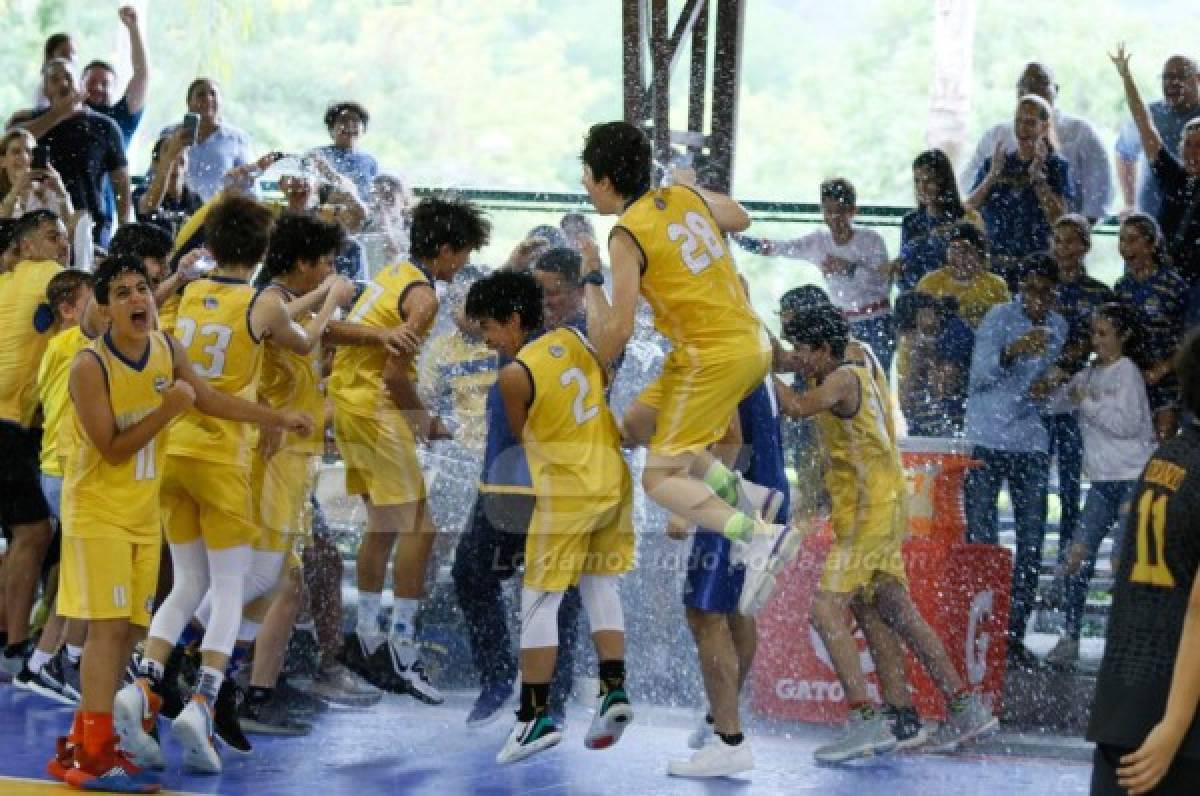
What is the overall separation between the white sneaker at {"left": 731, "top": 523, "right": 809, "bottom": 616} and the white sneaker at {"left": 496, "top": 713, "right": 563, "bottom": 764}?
829 mm

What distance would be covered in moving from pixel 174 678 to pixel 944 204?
4432 mm

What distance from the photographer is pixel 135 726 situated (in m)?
6.62

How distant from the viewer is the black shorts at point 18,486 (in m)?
8.50

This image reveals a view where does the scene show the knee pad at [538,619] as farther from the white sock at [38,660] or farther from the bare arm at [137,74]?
the bare arm at [137,74]

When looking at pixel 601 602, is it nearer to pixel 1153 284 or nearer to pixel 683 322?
pixel 683 322

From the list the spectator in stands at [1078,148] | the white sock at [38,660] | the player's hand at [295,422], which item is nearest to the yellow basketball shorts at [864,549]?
the player's hand at [295,422]

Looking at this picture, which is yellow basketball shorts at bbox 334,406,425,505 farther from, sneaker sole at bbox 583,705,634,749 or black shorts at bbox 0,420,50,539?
black shorts at bbox 0,420,50,539

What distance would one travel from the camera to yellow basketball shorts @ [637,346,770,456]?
671cm

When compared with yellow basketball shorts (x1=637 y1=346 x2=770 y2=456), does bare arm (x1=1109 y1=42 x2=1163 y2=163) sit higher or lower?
higher

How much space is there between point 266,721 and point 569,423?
186 cm

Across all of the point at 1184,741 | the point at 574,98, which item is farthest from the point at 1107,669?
the point at 574,98

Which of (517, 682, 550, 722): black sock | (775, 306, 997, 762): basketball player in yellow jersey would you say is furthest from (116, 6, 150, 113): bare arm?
(517, 682, 550, 722): black sock

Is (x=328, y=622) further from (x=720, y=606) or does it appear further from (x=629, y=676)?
(x=720, y=606)

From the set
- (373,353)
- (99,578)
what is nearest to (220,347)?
(373,353)
